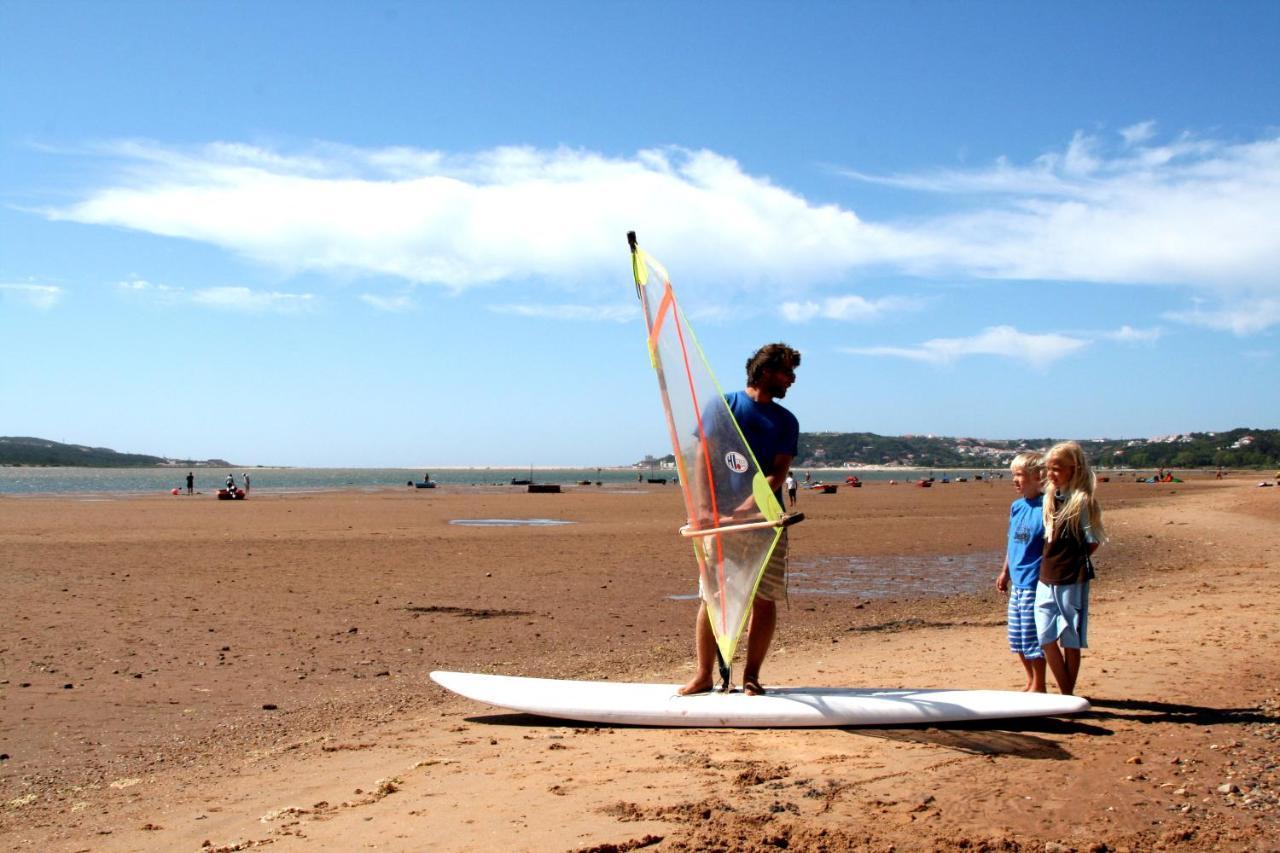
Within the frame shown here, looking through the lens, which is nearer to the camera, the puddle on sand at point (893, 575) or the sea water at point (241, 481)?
the puddle on sand at point (893, 575)

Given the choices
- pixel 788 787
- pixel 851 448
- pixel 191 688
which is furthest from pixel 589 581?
pixel 851 448

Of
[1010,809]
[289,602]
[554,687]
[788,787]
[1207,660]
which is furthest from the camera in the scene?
[289,602]

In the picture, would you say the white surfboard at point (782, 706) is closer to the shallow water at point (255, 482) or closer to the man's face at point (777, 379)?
the man's face at point (777, 379)

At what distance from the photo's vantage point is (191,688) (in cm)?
678

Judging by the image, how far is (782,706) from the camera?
5.04 metres

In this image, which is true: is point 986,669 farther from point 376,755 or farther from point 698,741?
point 376,755

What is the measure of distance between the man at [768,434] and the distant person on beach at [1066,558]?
136 cm

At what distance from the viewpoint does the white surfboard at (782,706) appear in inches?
192

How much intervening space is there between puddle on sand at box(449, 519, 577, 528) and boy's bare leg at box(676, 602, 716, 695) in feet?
59.8

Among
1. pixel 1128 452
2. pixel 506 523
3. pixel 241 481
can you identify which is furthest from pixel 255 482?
pixel 1128 452

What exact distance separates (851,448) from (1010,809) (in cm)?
19401

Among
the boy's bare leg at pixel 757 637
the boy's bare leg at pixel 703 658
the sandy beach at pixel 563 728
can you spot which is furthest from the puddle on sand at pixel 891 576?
the boy's bare leg at pixel 757 637

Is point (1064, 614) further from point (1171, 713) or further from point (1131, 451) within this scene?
point (1131, 451)

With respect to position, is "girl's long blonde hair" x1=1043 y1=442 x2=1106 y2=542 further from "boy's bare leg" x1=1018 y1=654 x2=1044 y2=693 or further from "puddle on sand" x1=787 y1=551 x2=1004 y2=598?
"puddle on sand" x1=787 y1=551 x2=1004 y2=598
